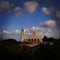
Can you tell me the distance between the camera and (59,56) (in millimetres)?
5586

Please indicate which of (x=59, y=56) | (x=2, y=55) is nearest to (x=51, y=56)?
(x=59, y=56)

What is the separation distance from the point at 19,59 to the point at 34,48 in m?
0.55

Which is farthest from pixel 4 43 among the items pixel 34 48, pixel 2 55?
pixel 34 48

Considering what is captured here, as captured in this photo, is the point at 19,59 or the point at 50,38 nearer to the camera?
the point at 19,59

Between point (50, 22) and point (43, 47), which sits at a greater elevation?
point (50, 22)

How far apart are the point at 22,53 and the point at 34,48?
38 centimetres

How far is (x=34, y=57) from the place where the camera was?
216 inches

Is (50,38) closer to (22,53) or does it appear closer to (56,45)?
(56,45)

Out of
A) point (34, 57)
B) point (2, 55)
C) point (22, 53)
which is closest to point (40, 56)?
point (34, 57)

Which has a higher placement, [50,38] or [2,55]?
[50,38]

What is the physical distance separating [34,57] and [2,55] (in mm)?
895

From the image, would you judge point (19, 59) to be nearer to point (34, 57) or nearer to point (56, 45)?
point (34, 57)

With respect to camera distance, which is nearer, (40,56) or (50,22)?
(40,56)

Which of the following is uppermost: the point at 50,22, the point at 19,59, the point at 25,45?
the point at 50,22
